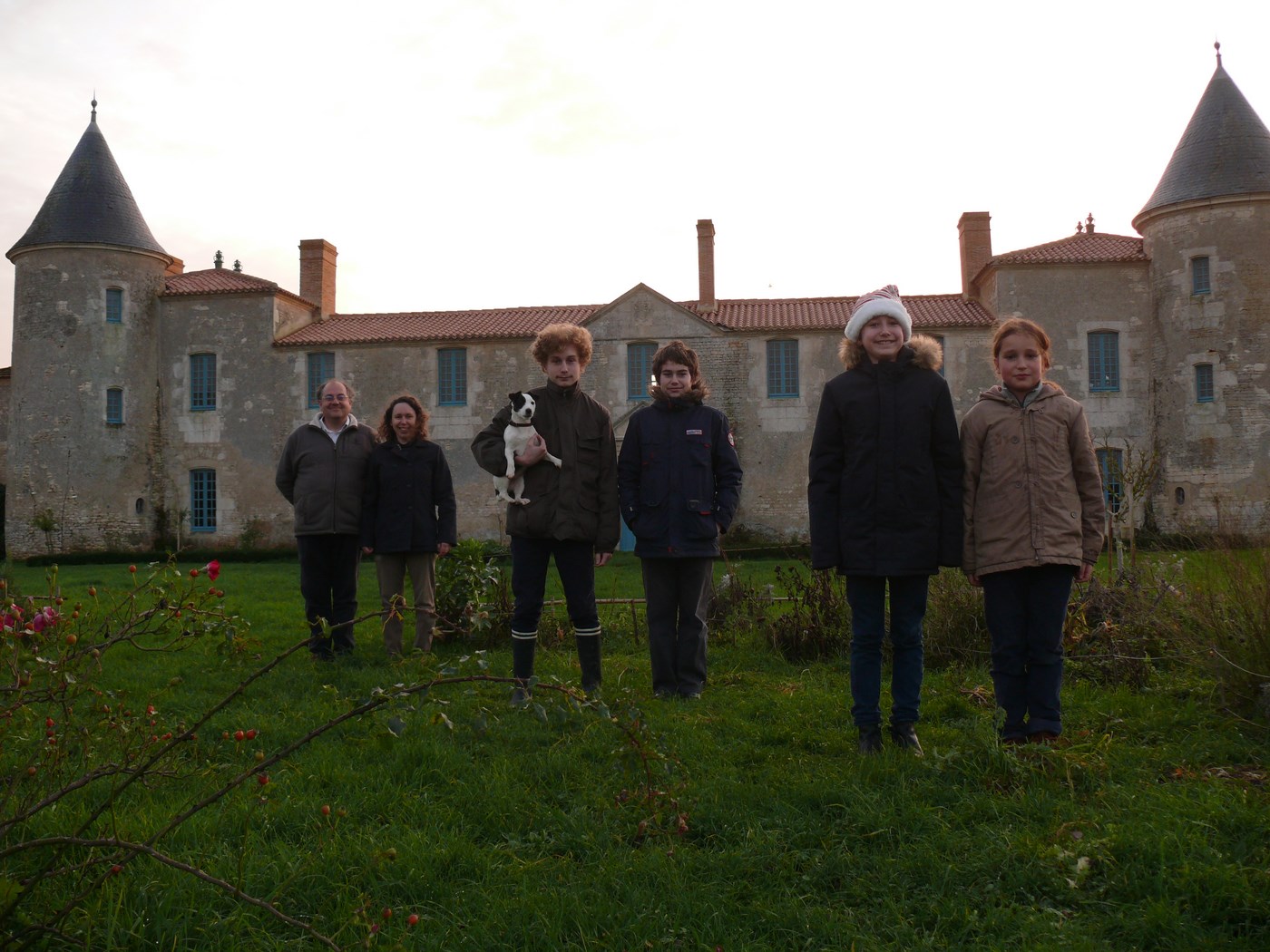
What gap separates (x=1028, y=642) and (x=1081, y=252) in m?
21.8

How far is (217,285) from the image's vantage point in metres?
25.5

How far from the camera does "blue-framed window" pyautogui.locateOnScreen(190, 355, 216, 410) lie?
2533 centimetres

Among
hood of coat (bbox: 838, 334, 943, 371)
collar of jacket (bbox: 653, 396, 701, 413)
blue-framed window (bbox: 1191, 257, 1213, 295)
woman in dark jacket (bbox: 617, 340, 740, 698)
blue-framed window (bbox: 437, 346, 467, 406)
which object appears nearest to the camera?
hood of coat (bbox: 838, 334, 943, 371)

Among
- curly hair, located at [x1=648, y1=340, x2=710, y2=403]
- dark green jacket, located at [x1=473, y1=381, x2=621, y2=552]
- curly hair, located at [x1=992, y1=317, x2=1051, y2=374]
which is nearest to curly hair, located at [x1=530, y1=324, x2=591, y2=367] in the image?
dark green jacket, located at [x1=473, y1=381, x2=621, y2=552]

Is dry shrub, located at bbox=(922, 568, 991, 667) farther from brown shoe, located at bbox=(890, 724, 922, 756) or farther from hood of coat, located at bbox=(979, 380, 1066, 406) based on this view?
hood of coat, located at bbox=(979, 380, 1066, 406)

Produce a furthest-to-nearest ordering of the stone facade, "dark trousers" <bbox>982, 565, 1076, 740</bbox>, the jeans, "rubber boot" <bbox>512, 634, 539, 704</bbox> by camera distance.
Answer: the stone facade → the jeans → "rubber boot" <bbox>512, 634, 539, 704</bbox> → "dark trousers" <bbox>982, 565, 1076, 740</bbox>

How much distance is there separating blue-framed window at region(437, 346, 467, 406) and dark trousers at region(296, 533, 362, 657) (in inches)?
720

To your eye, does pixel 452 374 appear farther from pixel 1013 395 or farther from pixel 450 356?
pixel 1013 395

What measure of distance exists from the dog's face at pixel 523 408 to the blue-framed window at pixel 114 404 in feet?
75.9

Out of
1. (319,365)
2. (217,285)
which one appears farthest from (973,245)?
(217,285)

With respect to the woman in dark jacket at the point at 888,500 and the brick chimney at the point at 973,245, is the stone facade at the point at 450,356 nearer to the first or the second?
the brick chimney at the point at 973,245

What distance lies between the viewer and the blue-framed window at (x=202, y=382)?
83.1ft

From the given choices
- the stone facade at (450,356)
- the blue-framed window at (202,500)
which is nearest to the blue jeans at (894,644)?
the stone facade at (450,356)

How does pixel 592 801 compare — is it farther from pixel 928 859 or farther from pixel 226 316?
pixel 226 316
